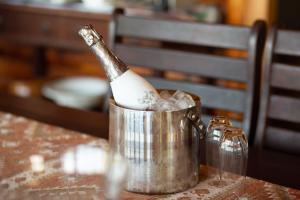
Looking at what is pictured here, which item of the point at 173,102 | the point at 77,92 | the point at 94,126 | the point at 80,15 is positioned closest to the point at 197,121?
the point at 173,102

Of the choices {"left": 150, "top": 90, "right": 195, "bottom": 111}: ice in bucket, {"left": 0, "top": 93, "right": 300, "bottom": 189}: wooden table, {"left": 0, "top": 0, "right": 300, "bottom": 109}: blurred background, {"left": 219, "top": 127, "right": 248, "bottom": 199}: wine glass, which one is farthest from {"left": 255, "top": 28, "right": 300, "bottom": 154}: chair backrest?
{"left": 0, "top": 0, "right": 300, "bottom": 109}: blurred background

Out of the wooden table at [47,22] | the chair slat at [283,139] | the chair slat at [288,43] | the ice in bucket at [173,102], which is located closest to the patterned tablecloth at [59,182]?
the ice in bucket at [173,102]

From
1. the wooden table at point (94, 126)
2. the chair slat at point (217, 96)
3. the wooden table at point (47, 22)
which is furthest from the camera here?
the wooden table at point (47, 22)

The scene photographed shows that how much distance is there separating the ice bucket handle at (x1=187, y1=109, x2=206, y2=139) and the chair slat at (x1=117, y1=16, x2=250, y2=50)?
49 cm

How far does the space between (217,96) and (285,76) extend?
0.20m

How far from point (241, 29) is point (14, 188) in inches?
29.1

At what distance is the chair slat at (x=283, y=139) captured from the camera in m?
1.20

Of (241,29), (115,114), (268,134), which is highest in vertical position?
(241,29)

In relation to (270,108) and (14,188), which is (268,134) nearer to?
A: (270,108)

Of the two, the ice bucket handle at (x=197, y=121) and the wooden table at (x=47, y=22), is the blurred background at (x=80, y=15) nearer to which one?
the wooden table at (x=47, y=22)

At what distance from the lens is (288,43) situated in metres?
1.22

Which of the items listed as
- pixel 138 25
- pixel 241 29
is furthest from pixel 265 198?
pixel 138 25

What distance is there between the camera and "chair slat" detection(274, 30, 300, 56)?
1.21m

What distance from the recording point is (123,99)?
2.75ft
